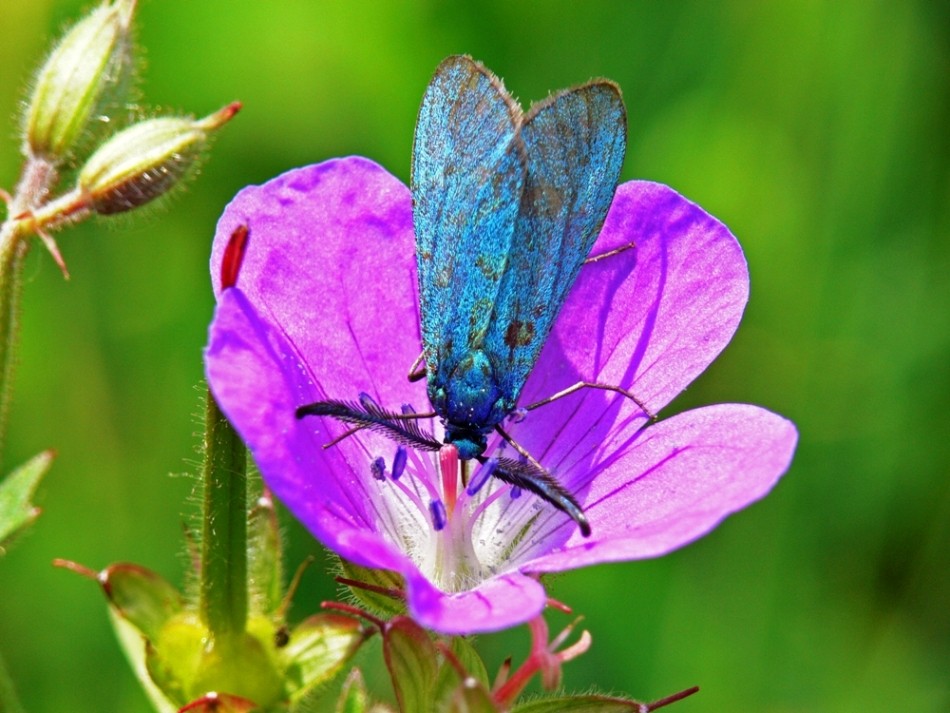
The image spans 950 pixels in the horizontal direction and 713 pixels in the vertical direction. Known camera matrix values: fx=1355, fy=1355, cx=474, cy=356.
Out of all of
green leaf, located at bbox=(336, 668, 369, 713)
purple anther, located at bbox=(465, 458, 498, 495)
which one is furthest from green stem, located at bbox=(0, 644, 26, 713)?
purple anther, located at bbox=(465, 458, 498, 495)

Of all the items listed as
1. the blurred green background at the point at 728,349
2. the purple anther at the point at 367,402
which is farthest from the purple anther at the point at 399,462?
the blurred green background at the point at 728,349

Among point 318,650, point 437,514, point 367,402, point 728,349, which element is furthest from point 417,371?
point 728,349

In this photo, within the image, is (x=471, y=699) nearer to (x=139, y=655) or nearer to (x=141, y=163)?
(x=139, y=655)

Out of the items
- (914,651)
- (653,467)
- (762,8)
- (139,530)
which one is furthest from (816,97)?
(139,530)

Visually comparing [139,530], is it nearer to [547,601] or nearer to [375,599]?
[375,599]

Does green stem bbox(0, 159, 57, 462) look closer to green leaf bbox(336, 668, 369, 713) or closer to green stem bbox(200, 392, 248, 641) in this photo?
green stem bbox(200, 392, 248, 641)

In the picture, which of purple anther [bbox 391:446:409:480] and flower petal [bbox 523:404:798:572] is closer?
flower petal [bbox 523:404:798:572]
